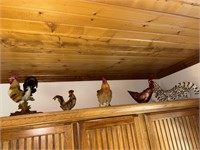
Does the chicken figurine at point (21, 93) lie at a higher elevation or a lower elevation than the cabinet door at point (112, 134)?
higher

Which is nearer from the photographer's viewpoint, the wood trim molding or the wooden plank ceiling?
the wooden plank ceiling

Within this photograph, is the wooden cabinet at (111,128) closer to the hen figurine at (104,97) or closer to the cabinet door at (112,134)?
the cabinet door at (112,134)

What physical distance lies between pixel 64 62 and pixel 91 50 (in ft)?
0.83

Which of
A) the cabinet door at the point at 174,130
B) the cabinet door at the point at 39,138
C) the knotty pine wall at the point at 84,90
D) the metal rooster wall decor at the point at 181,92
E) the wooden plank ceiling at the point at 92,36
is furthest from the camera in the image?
the metal rooster wall decor at the point at 181,92

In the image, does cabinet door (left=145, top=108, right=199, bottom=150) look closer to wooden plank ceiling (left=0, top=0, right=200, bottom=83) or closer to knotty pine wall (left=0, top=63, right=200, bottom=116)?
knotty pine wall (left=0, top=63, right=200, bottom=116)

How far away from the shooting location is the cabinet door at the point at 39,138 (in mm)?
961

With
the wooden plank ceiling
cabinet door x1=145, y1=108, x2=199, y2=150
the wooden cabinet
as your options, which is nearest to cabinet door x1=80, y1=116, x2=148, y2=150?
the wooden cabinet

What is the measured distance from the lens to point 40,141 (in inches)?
39.8

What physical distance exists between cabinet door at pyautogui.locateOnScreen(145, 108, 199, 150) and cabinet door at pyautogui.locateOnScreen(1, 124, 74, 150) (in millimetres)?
581

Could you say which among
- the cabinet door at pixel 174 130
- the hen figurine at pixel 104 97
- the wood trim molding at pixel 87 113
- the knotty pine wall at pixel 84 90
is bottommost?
the cabinet door at pixel 174 130

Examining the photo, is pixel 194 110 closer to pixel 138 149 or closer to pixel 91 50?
pixel 138 149

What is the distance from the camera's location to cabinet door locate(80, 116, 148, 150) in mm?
1113

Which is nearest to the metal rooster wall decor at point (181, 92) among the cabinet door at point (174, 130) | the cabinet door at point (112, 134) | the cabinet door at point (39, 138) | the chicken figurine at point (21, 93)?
the cabinet door at point (174, 130)

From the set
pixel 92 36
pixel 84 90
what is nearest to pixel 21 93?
pixel 92 36
